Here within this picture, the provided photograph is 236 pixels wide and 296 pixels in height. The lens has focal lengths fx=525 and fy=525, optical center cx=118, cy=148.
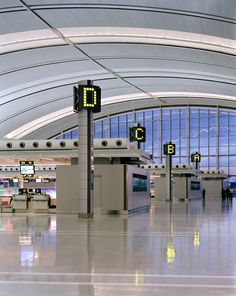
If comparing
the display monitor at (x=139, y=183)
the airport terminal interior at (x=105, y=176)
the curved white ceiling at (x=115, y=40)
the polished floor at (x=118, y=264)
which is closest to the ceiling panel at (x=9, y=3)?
the curved white ceiling at (x=115, y=40)

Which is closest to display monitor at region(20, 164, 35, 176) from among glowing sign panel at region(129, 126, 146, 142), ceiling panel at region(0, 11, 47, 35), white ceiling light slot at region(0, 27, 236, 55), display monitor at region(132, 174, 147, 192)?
display monitor at region(132, 174, 147, 192)

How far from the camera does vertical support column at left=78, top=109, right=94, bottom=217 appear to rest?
80.1 feet

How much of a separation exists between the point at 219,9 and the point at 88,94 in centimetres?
741

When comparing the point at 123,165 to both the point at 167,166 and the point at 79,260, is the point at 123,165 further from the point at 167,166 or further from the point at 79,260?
the point at 167,166

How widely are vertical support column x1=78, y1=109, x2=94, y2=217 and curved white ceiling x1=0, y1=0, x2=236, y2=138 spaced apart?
6309 mm

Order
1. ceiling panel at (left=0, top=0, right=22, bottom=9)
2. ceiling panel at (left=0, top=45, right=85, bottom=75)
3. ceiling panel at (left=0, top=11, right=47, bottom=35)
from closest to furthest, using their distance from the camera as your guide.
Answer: ceiling panel at (left=0, top=0, right=22, bottom=9), ceiling panel at (left=0, top=11, right=47, bottom=35), ceiling panel at (left=0, top=45, right=85, bottom=75)

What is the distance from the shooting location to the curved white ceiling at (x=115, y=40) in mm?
27141

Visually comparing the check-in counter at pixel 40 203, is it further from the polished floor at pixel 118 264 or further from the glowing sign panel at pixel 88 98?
the polished floor at pixel 118 264

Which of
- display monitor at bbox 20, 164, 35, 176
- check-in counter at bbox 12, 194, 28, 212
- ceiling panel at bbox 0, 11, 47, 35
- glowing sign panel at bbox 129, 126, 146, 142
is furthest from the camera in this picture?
glowing sign panel at bbox 129, 126, 146, 142

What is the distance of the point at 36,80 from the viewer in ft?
162

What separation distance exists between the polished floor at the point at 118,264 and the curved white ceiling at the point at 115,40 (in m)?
13.7

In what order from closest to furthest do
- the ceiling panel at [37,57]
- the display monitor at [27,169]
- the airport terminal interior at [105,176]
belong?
1. the airport terminal interior at [105,176]
2. the display monitor at [27,169]
3. the ceiling panel at [37,57]

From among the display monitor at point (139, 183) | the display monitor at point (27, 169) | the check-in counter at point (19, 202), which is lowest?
the check-in counter at point (19, 202)

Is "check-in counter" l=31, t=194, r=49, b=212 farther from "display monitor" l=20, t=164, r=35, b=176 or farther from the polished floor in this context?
the polished floor
